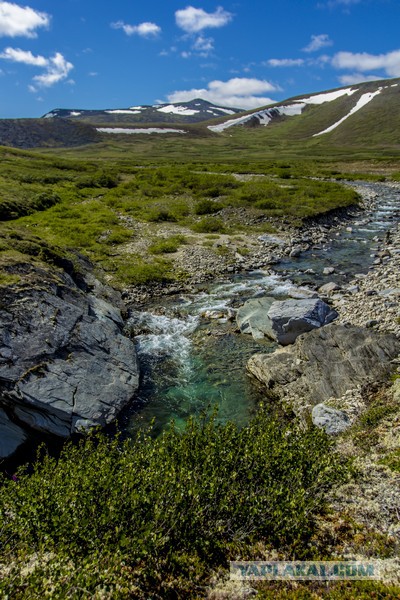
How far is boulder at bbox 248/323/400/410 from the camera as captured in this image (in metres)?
12.4

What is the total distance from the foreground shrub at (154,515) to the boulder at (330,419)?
331 centimetres

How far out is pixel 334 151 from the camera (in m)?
129

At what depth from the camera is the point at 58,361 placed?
12.3 meters

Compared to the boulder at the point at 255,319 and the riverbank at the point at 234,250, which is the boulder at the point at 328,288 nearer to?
the boulder at the point at 255,319

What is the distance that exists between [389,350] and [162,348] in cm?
917

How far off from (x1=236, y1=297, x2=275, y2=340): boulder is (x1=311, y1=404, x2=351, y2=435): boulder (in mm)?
6197

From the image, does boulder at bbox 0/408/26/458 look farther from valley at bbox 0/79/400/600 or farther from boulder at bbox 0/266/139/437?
boulder at bbox 0/266/139/437

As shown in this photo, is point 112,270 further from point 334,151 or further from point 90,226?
point 334,151

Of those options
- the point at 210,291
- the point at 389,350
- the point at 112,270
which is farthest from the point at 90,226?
the point at 389,350

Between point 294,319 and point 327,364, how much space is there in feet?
11.3

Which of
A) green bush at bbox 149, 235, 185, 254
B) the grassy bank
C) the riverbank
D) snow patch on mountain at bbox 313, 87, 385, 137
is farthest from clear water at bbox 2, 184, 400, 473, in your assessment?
snow patch on mountain at bbox 313, 87, 385, 137

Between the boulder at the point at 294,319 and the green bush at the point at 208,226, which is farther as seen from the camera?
the green bush at the point at 208,226

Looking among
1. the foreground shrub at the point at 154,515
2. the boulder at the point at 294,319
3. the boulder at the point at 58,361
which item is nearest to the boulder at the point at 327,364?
the boulder at the point at 294,319

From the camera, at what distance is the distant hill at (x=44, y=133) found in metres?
167
